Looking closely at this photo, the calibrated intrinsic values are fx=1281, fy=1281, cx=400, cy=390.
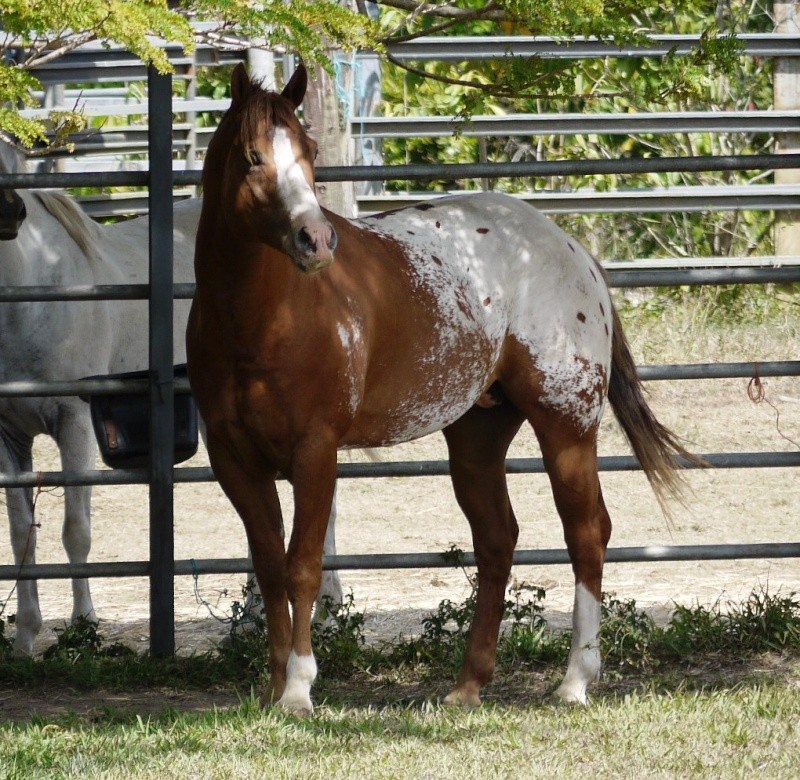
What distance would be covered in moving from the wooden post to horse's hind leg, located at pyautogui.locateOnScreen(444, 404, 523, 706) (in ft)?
20.6

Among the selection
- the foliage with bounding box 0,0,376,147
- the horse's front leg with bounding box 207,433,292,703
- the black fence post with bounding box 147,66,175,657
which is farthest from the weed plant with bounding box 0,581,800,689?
the foliage with bounding box 0,0,376,147

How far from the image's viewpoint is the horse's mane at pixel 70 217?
215 inches

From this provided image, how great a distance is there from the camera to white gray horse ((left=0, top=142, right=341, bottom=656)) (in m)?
5.17

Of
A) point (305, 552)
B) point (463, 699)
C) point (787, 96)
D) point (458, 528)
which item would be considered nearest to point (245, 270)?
point (305, 552)

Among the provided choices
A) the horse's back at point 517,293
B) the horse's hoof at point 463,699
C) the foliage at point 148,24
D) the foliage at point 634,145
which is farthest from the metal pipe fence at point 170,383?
the foliage at point 634,145

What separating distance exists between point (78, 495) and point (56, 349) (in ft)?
2.08

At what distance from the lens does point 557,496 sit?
4184 millimetres

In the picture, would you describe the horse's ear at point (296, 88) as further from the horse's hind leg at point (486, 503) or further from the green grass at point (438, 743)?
the green grass at point (438, 743)

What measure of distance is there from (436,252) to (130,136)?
262 inches

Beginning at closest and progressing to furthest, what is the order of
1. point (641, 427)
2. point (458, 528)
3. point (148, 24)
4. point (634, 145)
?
point (148, 24), point (641, 427), point (458, 528), point (634, 145)

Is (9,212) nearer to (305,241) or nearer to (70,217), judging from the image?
(70,217)

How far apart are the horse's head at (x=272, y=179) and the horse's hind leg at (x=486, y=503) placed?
1.23 m

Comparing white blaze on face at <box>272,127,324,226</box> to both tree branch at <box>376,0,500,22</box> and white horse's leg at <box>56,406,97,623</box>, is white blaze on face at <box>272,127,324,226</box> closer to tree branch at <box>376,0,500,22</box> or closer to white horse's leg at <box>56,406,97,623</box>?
tree branch at <box>376,0,500,22</box>

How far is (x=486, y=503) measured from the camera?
173 inches
